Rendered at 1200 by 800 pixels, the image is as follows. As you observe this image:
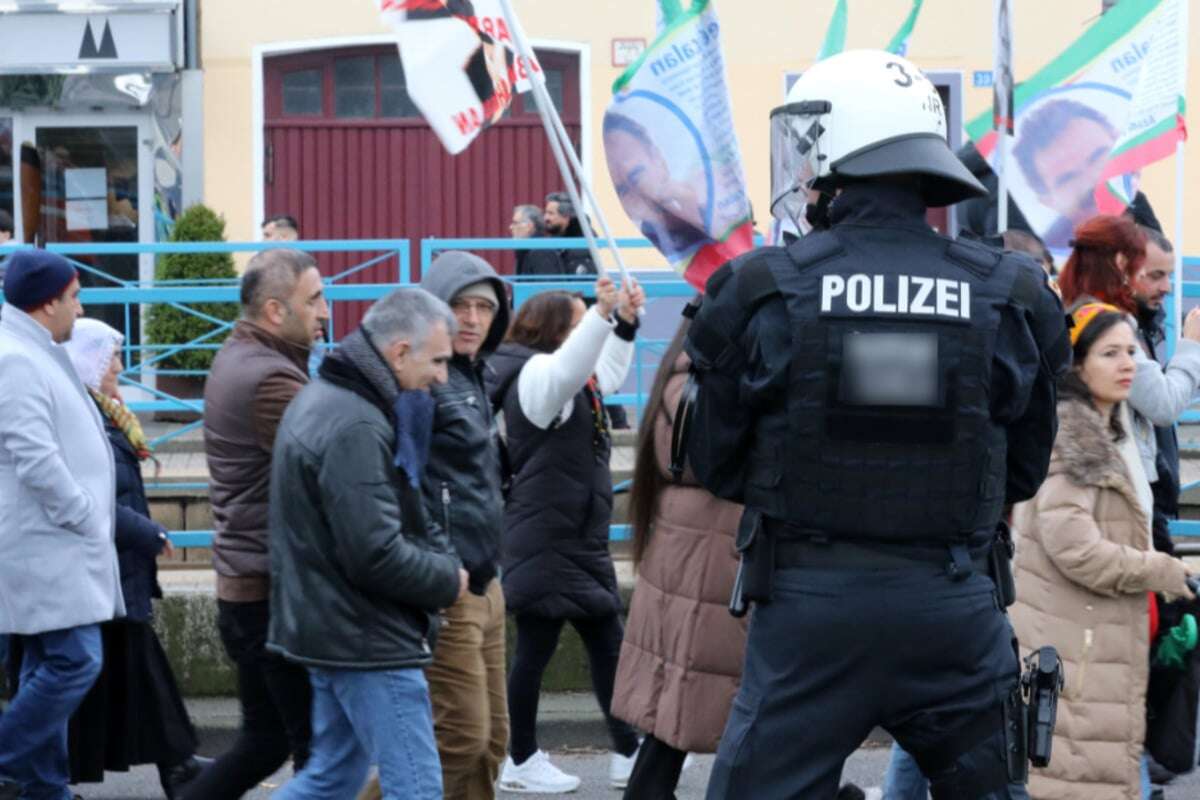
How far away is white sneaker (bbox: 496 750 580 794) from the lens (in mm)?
7254

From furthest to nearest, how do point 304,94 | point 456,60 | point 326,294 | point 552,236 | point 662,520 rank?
1. point 304,94
2. point 552,236
3. point 326,294
4. point 456,60
5. point 662,520

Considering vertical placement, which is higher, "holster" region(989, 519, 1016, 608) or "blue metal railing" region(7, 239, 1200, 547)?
"blue metal railing" region(7, 239, 1200, 547)

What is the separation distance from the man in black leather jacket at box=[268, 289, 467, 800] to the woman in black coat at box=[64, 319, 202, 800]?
1.72 meters

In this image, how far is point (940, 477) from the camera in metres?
4.07

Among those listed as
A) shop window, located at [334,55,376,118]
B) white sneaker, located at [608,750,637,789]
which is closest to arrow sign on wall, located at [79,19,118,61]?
shop window, located at [334,55,376,118]

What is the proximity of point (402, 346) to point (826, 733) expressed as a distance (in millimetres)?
1612

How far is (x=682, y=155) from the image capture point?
5.84m

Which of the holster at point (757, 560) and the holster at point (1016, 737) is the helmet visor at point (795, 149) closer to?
the holster at point (757, 560)

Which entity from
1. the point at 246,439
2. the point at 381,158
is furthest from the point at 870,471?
the point at 381,158

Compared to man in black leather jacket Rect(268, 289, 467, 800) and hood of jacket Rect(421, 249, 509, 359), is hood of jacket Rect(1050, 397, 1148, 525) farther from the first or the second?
man in black leather jacket Rect(268, 289, 467, 800)

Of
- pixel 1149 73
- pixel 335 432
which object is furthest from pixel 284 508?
pixel 1149 73

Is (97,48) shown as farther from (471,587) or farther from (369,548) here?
(369,548)

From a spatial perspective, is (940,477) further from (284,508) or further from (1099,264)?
(1099,264)

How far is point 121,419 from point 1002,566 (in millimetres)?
3547
